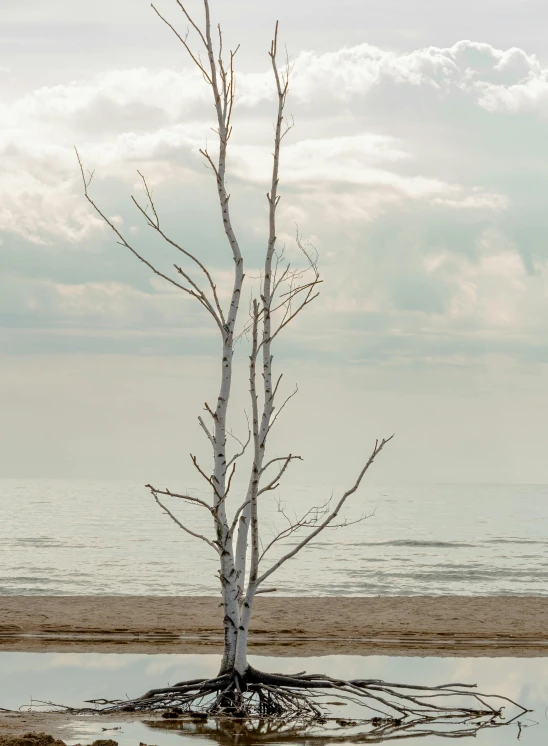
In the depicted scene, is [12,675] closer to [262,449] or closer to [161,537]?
[262,449]

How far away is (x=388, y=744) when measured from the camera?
323 inches

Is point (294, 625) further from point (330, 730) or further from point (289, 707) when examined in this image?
point (330, 730)

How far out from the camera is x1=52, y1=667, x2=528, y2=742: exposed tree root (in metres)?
9.06

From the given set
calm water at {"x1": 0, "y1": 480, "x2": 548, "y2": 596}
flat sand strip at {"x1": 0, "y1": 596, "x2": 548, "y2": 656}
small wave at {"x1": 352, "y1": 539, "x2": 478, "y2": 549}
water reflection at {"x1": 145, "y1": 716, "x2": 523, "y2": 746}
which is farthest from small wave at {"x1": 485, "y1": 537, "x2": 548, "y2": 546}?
water reflection at {"x1": 145, "y1": 716, "x2": 523, "y2": 746}

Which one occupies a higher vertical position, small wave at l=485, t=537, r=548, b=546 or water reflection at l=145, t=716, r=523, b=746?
small wave at l=485, t=537, r=548, b=546

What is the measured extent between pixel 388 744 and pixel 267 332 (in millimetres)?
4223

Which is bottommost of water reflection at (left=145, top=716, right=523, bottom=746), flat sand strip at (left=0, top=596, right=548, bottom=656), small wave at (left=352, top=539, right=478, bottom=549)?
flat sand strip at (left=0, top=596, right=548, bottom=656)

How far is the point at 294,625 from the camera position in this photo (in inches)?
688

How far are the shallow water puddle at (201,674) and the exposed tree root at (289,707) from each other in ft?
0.73

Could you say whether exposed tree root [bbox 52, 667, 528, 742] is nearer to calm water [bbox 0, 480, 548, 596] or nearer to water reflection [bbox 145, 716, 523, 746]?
water reflection [bbox 145, 716, 523, 746]

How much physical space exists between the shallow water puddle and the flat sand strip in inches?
35.2

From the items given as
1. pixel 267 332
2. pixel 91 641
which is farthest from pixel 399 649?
pixel 267 332

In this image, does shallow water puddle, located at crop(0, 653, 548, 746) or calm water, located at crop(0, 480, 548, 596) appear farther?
calm water, located at crop(0, 480, 548, 596)

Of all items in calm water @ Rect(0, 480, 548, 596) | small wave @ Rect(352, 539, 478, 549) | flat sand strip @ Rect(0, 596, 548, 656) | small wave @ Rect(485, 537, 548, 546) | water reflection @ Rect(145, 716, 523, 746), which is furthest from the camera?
small wave @ Rect(485, 537, 548, 546)
